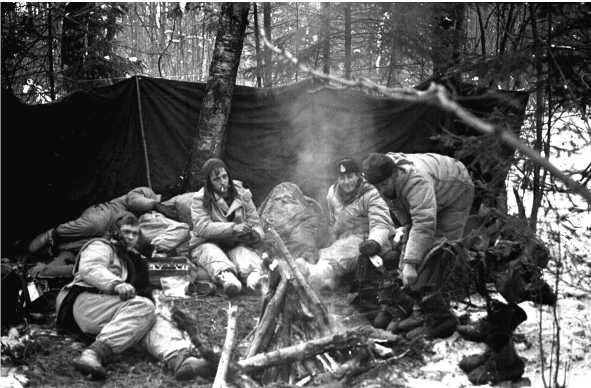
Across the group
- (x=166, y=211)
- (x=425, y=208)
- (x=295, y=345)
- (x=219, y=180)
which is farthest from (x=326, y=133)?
(x=295, y=345)

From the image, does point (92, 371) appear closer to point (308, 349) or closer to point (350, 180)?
point (308, 349)

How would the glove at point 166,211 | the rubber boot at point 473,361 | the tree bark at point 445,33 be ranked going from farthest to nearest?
the tree bark at point 445,33 < the glove at point 166,211 < the rubber boot at point 473,361

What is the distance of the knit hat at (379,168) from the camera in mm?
5484

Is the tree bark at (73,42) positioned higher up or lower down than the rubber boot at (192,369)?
higher up

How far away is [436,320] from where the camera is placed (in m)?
5.02

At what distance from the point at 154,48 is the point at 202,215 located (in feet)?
45.1

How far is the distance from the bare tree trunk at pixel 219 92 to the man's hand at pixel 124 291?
3.70 metres

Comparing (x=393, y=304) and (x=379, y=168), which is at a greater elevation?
(x=379, y=168)

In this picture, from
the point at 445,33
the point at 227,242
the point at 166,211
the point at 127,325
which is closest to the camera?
the point at 127,325

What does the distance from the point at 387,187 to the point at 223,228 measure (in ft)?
6.79

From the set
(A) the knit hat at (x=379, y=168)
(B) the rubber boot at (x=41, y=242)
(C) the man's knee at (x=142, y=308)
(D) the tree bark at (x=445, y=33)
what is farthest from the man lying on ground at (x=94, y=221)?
(D) the tree bark at (x=445, y=33)

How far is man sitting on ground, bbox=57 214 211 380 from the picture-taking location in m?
4.38

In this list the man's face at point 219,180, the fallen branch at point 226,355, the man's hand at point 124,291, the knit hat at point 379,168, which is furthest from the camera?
the man's face at point 219,180

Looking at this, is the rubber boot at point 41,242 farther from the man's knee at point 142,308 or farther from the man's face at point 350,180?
the man's face at point 350,180
